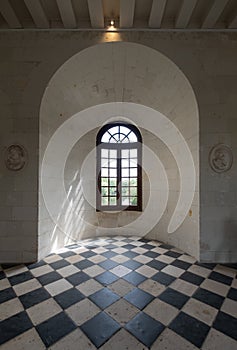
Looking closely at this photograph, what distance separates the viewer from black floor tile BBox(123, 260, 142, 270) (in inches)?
88.5

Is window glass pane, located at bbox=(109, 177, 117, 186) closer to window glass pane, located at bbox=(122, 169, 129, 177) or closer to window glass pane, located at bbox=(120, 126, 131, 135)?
window glass pane, located at bbox=(122, 169, 129, 177)

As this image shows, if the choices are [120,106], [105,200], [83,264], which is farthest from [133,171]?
[83,264]

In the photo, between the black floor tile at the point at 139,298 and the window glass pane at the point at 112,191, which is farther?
the window glass pane at the point at 112,191

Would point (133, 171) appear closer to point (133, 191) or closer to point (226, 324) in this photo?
point (133, 191)

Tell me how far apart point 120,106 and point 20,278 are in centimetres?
323

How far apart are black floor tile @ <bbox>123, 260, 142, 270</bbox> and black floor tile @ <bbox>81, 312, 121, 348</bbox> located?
35.3 inches

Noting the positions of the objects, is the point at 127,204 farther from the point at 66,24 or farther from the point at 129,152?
the point at 66,24

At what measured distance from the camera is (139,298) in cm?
162

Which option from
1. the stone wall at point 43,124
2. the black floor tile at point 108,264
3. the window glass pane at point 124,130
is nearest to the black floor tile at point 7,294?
the stone wall at point 43,124

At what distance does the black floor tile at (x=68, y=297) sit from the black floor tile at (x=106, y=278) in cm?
29

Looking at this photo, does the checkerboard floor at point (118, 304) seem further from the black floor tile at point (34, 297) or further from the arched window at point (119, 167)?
the arched window at point (119, 167)

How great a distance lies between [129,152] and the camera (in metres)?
4.02

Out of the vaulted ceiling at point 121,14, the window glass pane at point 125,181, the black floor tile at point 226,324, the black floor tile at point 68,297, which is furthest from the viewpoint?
the window glass pane at point 125,181

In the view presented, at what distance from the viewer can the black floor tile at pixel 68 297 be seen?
1.53 metres
